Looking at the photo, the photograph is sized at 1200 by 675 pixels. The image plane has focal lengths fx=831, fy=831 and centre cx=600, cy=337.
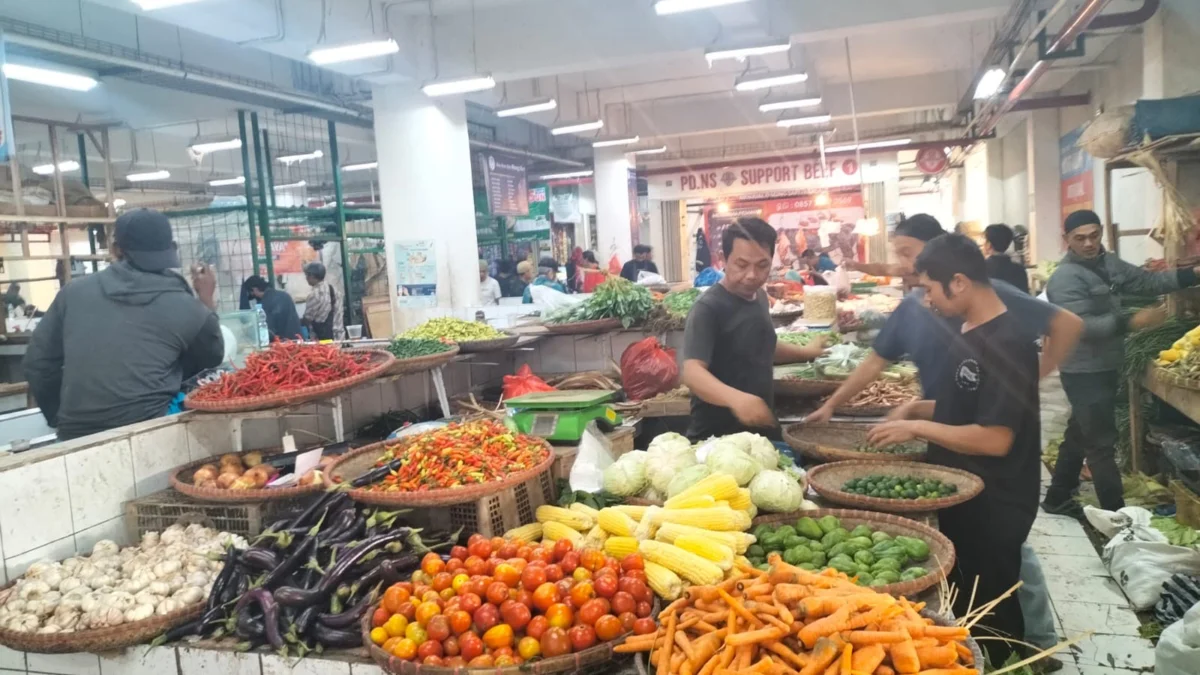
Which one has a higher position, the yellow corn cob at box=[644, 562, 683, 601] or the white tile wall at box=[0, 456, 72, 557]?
the white tile wall at box=[0, 456, 72, 557]

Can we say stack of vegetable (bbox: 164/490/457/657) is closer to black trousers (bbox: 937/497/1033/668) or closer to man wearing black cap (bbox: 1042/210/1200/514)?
black trousers (bbox: 937/497/1033/668)

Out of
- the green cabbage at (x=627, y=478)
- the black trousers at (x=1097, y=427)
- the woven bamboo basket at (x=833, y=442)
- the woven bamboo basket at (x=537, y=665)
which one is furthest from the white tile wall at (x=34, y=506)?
the black trousers at (x=1097, y=427)

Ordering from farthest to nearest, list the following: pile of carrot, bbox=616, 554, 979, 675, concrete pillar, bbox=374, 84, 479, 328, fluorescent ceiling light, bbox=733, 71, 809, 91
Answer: concrete pillar, bbox=374, 84, 479, 328, fluorescent ceiling light, bbox=733, 71, 809, 91, pile of carrot, bbox=616, 554, 979, 675

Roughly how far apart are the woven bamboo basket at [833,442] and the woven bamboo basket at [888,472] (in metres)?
0.16

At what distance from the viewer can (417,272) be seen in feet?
32.3

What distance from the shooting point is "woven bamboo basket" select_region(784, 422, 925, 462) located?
386cm

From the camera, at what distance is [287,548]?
3.02 meters

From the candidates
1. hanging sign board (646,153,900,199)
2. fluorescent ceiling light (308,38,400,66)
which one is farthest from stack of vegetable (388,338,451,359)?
hanging sign board (646,153,900,199)

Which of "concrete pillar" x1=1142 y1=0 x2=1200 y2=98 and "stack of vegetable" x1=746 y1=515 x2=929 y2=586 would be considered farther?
"concrete pillar" x1=1142 y1=0 x2=1200 y2=98

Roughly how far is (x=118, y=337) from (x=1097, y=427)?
20.3ft

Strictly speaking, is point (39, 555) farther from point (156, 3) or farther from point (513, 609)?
point (156, 3)

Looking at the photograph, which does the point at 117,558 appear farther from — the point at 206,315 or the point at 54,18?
the point at 54,18

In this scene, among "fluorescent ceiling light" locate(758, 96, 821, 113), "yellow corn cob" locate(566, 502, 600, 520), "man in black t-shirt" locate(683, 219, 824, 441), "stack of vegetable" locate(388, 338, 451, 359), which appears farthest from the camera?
"fluorescent ceiling light" locate(758, 96, 821, 113)

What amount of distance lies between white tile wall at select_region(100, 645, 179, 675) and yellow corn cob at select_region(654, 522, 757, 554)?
5.45 feet
